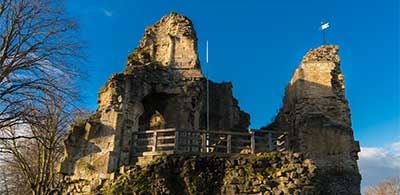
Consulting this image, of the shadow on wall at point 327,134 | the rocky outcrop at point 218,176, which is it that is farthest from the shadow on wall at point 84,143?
the shadow on wall at point 327,134

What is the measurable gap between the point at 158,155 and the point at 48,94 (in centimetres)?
400

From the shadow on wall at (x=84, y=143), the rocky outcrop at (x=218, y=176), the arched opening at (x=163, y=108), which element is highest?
the arched opening at (x=163, y=108)

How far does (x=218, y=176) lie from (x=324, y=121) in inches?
333

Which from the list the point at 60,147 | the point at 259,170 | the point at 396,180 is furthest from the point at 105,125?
the point at 396,180

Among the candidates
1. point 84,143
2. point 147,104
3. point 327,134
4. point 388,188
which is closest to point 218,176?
point 84,143

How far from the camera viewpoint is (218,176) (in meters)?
13.9

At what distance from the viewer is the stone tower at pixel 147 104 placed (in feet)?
51.1

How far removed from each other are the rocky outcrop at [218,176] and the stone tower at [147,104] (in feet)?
5.18

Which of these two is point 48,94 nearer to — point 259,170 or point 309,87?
point 259,170

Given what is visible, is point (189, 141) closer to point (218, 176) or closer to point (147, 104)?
point (218, 176)

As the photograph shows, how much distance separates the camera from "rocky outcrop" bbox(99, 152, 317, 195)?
1352 centimetres

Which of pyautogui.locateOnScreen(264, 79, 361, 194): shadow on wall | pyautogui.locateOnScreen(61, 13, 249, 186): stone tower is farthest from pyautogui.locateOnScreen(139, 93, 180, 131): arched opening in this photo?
pyautogui.locateOnScreen(264, 79, 361, 194): shadow on wall

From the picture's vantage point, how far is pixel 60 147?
2217cm

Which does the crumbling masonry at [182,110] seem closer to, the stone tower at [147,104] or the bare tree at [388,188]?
the stone tower at [147,104]
